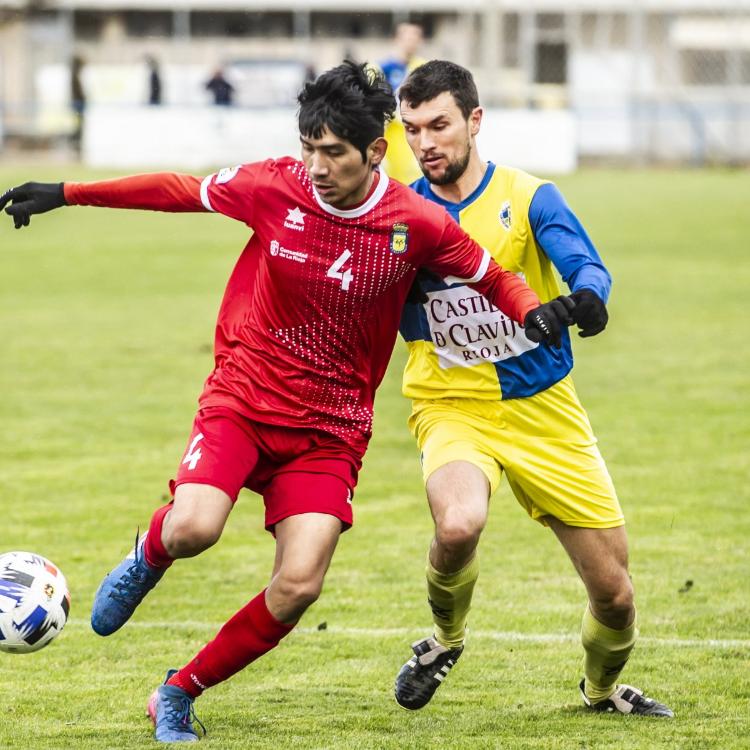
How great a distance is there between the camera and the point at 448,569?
5.25 metres

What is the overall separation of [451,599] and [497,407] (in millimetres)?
678

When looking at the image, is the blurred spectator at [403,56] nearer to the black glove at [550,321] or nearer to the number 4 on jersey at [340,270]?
the number 4 on jersey at [340,270]

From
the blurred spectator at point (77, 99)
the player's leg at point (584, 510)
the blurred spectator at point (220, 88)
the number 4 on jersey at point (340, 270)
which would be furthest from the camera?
the blurred spectator at point (77, 99)

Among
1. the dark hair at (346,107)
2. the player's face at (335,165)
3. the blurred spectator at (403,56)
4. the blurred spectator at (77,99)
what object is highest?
the dark hair at (346,107)

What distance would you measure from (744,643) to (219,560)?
268cm

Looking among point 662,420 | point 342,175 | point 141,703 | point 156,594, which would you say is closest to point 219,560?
point 156,594

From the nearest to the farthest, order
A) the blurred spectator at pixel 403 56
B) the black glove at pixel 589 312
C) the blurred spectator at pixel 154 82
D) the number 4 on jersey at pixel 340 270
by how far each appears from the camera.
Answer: the black glove at pixel 589 312 < the number 4 on jersey at pixel 340 270 < the blurred spectator at pixel 403 56 < the blurred spectator at pixel 154 82

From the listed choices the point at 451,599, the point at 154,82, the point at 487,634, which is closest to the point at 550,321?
the point at 451,599

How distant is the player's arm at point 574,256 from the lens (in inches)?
193

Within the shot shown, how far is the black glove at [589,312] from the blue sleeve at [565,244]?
0.05 meters

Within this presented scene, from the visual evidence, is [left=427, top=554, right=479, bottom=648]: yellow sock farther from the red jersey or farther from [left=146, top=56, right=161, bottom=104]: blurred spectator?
[left=146, top=56, right=161, bottom=104]: blurred spectator

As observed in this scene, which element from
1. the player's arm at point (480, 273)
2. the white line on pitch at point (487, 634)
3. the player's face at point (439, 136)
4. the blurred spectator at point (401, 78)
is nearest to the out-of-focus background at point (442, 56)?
the blurred spectator at point (401, 78)

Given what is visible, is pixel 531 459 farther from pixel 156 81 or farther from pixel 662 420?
pixel 156 81

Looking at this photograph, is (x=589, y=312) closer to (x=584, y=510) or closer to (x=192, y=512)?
(x=584, y=510)
